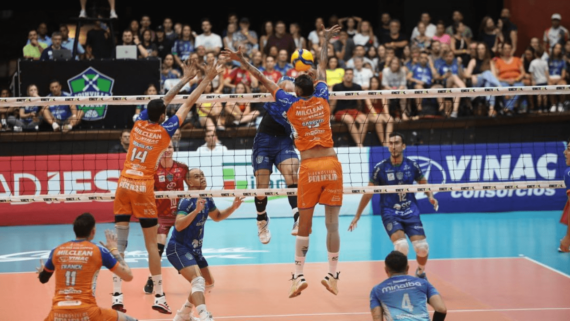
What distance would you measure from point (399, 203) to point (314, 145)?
2.80 metres

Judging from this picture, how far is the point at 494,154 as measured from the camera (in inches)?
758

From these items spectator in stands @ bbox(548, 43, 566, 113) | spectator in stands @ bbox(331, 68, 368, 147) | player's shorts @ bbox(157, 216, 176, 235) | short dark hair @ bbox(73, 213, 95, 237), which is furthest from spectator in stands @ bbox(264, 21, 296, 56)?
short dark hair @ bbox(73, 213, 95, 237)

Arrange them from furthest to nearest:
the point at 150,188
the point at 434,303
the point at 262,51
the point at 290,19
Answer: the point at 290,19, the point at 262,51, the point at 150,188, the point at 434,303

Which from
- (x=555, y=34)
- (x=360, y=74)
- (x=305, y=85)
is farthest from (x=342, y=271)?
(x=555, y=34)

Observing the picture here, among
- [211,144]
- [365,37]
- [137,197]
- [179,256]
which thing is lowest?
[179,256]

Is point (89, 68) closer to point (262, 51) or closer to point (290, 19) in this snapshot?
point (262, 51)

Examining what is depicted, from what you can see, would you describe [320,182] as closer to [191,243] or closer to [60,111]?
[191,243]

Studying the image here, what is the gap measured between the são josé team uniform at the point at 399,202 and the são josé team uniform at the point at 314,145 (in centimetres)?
240

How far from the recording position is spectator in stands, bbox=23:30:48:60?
20.0 metres

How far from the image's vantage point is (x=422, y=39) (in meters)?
22.0

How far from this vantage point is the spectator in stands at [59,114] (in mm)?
18078

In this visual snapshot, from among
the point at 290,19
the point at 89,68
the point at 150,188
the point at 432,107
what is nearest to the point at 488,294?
the point at 150,188

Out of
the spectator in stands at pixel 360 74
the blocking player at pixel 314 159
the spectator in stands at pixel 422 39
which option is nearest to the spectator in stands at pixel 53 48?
the spectator in stands at pixel 360 74

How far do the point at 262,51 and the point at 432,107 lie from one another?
503cm
